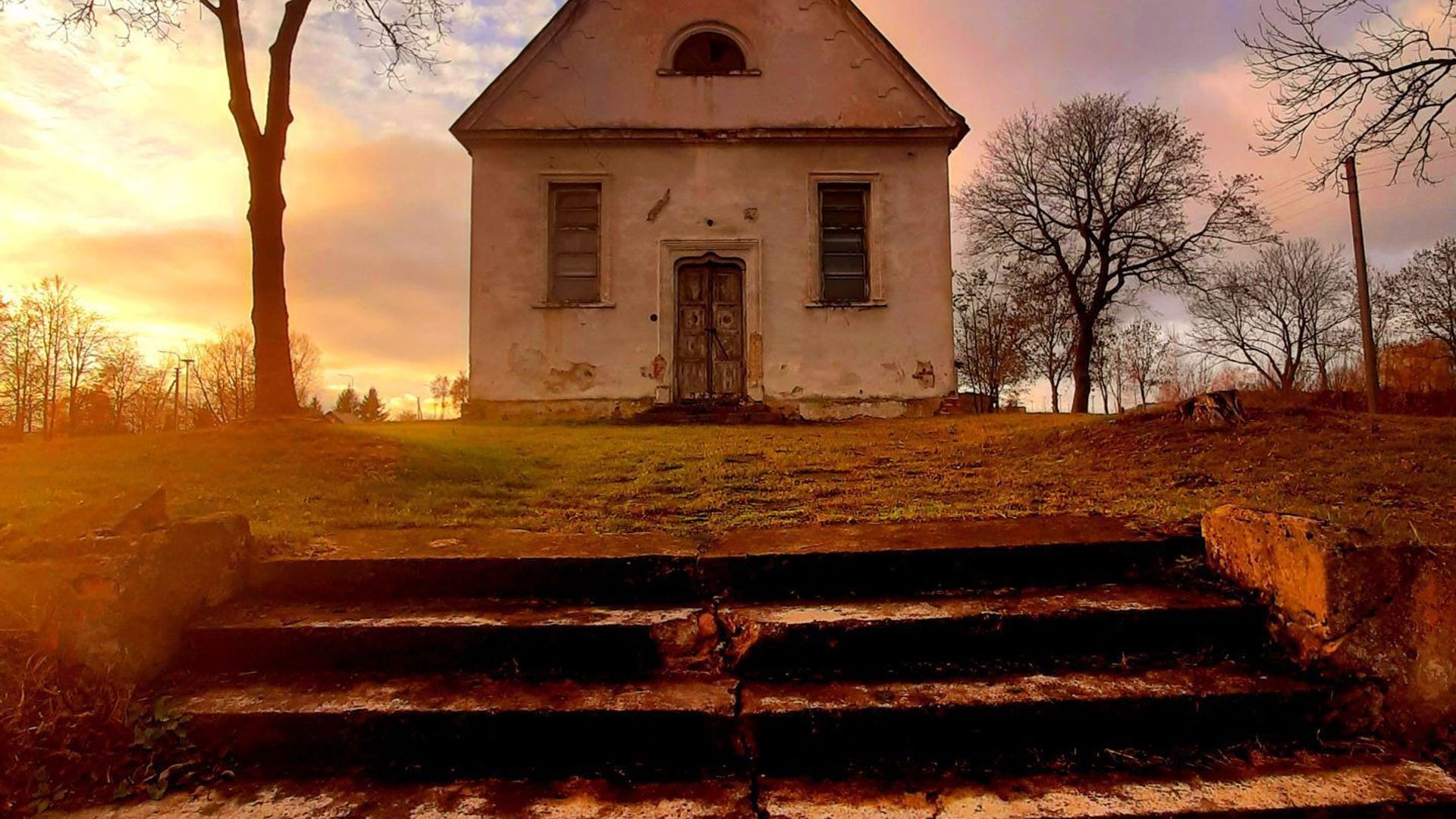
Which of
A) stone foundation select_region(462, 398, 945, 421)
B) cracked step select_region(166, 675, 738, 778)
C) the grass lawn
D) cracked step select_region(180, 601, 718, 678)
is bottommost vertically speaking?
cracked step select_region(166, 675, 738, 778)

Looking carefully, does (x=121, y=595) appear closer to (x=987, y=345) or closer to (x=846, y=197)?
(x=846, y=197)

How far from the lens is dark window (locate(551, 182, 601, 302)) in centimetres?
1369

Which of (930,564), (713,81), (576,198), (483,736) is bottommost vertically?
(483,736)

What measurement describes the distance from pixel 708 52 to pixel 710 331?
541 cm

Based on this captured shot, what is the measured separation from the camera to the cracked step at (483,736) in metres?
2.35

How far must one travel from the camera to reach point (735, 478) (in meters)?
6.23

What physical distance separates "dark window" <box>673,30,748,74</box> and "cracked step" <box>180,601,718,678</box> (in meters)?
13.4

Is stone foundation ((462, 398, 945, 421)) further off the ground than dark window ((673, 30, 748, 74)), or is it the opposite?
dark window ((673, 30, 748, 74))

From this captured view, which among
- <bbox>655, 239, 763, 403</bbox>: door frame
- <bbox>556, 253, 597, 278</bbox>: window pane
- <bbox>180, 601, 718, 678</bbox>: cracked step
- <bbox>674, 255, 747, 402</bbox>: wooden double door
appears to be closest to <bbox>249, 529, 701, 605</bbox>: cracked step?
<bbox>180, 601, 718, 678</bbox>: cracked step

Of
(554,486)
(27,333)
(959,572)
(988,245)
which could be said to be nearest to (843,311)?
(554,486)

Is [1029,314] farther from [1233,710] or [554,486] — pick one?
[1233,710]

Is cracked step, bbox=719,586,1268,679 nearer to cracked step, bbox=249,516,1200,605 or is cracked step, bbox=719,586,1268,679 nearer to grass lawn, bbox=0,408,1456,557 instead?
cracked step, bbox=249,516,1200,605

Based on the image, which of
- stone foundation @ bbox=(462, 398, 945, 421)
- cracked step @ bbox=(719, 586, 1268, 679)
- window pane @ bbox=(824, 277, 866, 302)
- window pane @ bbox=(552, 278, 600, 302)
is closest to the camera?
cracked step @ bbox=(719, 586, 1268, 679)

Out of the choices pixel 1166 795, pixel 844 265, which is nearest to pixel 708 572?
pixel 1166 795
